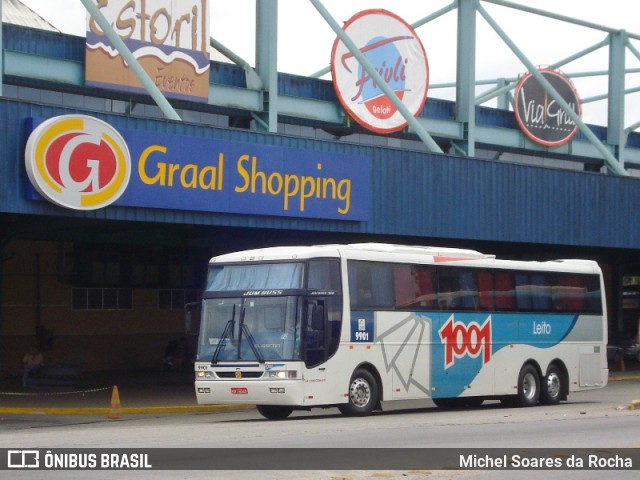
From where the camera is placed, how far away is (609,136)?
152 ft

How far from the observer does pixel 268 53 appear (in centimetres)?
3481

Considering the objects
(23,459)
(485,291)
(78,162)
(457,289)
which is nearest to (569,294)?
(485,291)

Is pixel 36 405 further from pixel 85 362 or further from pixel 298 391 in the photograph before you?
pixel 85 362

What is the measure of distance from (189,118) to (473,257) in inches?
639

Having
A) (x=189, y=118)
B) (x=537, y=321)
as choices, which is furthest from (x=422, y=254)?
(x=189, y=118)

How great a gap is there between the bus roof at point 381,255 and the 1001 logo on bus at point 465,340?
124 centimetres

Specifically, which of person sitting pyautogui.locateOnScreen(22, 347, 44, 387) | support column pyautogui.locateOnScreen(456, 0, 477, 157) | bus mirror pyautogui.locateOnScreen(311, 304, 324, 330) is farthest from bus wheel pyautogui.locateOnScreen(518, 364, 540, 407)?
support column pyautogui.locateOnScreen(456, 0, 477, 157)

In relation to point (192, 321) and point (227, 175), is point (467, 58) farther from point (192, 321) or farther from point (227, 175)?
point (192, 321)

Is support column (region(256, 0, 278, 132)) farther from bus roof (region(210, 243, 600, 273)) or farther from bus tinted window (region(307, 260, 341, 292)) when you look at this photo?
bus tinted window (region(307, 260, 341, 292))

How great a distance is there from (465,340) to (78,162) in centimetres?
886

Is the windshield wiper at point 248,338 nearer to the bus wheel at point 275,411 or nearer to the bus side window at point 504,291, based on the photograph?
the bus wheel at point 275,411

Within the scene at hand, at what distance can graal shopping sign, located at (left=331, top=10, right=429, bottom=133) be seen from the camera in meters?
38.7

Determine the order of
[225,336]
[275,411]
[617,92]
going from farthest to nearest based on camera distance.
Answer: [617,92]
[275,411]
[225,336]

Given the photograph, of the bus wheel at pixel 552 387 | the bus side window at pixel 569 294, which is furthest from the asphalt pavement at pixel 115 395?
the bus side window at pixel 569 294
